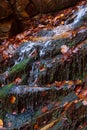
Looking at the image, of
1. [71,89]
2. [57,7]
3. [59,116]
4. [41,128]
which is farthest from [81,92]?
[57,7]

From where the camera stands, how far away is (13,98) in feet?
17.6

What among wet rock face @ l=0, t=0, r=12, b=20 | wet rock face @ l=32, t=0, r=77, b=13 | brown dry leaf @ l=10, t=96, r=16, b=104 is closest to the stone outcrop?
brown dry leaf @ l=10, t=96, r=16, b=104

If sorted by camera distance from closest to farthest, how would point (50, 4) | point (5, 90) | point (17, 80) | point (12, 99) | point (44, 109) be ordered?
point (44, 109) → point (12, 99) → point (5, 90) → point (17, 80) → point (50, 4)

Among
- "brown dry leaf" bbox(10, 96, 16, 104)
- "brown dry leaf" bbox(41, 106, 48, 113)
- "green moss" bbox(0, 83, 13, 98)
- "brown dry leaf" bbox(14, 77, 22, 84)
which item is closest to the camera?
"brown dry leaf" bbox(41, 106, 48, 113)

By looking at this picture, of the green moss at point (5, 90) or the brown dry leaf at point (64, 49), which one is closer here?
the green moss at point (5, 90)

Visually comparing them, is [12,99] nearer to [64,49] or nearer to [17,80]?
[17,80]

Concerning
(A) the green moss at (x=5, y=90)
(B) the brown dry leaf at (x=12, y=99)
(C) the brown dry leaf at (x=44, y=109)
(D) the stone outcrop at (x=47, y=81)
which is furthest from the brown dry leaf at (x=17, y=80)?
(C) the brown dry leaf at (x=44, y=109)

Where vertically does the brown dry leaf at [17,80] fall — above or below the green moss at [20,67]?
below

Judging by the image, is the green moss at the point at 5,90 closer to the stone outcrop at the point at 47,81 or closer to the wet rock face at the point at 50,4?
the stone outcrop at the point at 47,81

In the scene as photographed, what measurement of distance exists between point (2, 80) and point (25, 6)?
325cm

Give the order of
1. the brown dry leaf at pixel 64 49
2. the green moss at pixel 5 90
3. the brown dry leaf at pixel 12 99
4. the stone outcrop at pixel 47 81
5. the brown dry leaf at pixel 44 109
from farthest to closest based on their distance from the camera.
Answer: the brown dry leaf at pixel 64 49
the green moss at pixel 5 90
the brown dry leaf at pixel 12 99
the brown dry leaf at pixel 44 109
the stone outcrop at pixel 47 81

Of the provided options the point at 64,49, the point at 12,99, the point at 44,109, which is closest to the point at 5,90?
the point at 12,99

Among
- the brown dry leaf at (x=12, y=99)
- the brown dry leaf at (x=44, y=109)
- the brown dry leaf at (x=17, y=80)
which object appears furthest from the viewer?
the brown dry leaf at (x=17, y=80)

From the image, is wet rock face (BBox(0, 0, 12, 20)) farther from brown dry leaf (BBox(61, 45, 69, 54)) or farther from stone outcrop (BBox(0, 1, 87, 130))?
brown dry leaf (BBox(61, 45, 69, 54))
